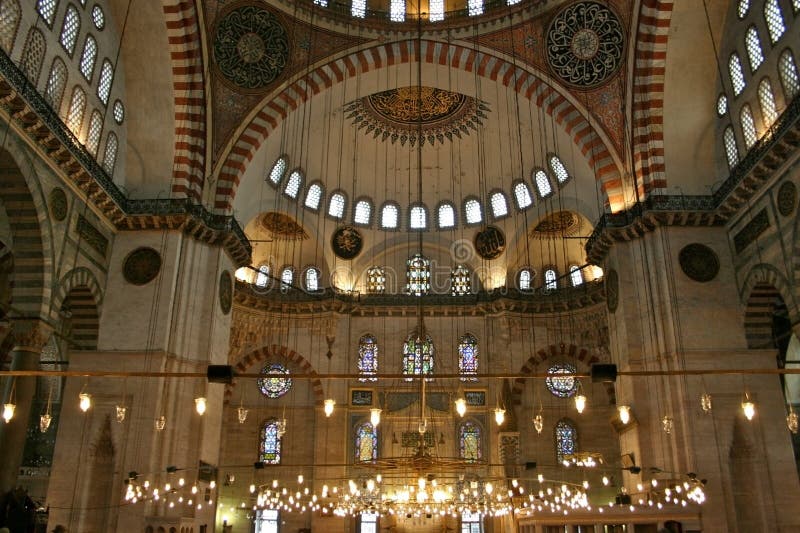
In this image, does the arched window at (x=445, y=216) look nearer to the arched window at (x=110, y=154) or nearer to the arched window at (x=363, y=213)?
the arched window at (x=363, y=213)

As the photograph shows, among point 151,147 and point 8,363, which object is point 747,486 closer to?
point 151,147

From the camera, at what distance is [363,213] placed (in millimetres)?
23594

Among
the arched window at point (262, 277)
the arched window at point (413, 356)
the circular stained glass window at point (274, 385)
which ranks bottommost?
the circular stained glass window at point (274, 385)

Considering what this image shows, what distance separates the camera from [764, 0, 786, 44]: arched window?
41.5 feet

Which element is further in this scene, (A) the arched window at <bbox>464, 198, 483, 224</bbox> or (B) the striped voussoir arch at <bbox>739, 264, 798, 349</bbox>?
(A) the arched window at <bbox>464, 198, 483, 224</bbox>

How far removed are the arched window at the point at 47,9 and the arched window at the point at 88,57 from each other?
1.19 meters

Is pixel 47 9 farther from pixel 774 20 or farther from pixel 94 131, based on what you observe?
pixel 774 20

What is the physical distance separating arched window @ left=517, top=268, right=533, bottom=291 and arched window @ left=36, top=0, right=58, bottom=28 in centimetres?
1575

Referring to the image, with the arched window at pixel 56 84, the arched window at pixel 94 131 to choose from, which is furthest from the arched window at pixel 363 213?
the arched window at pixel 56 84

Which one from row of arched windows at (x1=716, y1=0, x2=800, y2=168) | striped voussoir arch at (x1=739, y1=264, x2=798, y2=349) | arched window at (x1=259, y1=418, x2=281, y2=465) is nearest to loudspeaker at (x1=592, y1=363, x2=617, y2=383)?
row of arched windows at (x1=716, y1=0, x2=800, y2=168)

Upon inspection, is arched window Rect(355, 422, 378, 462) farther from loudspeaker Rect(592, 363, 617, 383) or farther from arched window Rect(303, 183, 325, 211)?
loudspeaker Rect(592, 363, 617, 383)

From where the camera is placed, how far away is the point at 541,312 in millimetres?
22000

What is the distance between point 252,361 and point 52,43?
467 inches

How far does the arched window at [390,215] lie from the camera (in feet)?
77.8
